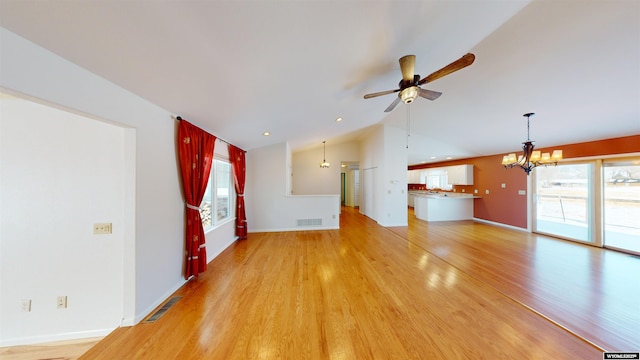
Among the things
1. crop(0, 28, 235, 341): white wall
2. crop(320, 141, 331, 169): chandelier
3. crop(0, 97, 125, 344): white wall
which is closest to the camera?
crop(0, 28, 235, 341): white wall

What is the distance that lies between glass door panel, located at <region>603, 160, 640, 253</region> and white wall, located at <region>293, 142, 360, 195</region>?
6735 millimetres

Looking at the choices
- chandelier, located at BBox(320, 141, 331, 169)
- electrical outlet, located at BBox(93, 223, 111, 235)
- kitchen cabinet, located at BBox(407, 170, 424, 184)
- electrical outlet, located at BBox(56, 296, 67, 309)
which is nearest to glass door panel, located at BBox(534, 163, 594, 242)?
kitchen cabinet, located at BBox(407, 170, 424, 184)

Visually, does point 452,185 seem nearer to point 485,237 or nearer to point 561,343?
point 485,237

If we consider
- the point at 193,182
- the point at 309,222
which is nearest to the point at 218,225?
the point at 193,182

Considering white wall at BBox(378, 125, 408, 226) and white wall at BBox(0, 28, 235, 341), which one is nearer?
white wall at BBox(0, 28, 235, 341)

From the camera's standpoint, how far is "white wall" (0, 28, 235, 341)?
1187 mm

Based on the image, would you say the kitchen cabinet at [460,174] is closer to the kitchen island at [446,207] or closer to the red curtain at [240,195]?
the kitchen island at [446,207]

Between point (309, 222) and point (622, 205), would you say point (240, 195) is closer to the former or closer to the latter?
point (309, 222)

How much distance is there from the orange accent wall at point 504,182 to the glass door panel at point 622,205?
41 centimetres

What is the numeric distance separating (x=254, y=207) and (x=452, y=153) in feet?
22.7

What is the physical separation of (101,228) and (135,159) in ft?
2.64

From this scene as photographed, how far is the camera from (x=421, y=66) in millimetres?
2727

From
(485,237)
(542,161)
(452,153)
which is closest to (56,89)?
(542,161)

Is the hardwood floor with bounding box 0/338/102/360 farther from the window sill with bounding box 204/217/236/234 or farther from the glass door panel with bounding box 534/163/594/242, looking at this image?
the glass door panel with bounding box 534/163/594/242
